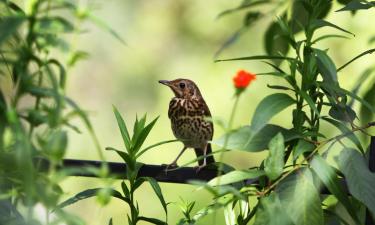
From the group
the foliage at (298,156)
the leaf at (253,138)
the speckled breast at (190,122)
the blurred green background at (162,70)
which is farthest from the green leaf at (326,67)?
the blurred green background at (162,70)

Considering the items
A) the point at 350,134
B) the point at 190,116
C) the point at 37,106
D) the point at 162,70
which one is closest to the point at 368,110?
the point at 350,134

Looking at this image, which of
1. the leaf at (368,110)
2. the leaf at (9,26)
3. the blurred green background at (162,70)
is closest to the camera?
the leaf at (9,26)

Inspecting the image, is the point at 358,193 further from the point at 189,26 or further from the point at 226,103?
the point at 189,26

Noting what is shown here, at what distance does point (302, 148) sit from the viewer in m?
1.54

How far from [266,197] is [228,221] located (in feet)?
0.73

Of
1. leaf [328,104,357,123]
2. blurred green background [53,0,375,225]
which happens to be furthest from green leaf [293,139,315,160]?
blurred green background [53,0,375,225]

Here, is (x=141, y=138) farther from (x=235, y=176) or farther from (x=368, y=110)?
(x=368, y=110)

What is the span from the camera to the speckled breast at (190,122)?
2871mm

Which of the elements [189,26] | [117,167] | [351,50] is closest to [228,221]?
[117,167]

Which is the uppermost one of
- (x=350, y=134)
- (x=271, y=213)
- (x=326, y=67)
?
(x=326, y=67)

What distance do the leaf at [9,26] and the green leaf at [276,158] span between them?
19.5 inches

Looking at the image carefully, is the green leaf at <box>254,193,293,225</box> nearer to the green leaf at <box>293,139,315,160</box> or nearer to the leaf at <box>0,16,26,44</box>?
the green leaf at <box>293,139,315,160</box>

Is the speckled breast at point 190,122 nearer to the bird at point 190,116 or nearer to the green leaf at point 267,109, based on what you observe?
the bird at point 190,116

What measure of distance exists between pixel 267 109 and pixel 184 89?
4.95 feet
